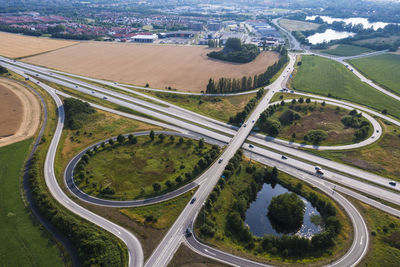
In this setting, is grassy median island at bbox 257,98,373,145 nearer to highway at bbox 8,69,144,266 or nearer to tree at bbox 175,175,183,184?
tree at bbox 175,175,183,184

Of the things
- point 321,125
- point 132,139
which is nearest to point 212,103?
point 132,139

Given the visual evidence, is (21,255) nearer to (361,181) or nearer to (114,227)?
(114,227)

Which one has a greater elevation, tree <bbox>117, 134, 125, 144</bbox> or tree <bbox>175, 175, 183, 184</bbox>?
tree <bbox>117, 134, 125, 144</bbox>

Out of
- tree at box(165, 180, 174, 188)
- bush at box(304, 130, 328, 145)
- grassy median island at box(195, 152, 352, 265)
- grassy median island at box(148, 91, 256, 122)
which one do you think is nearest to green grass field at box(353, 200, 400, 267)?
grassy median island at box(195, 152, 352, 265)

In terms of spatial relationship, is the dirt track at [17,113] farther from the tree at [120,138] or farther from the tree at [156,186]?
the tree at [156,186]

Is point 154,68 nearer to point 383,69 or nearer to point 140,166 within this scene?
point 140,166
